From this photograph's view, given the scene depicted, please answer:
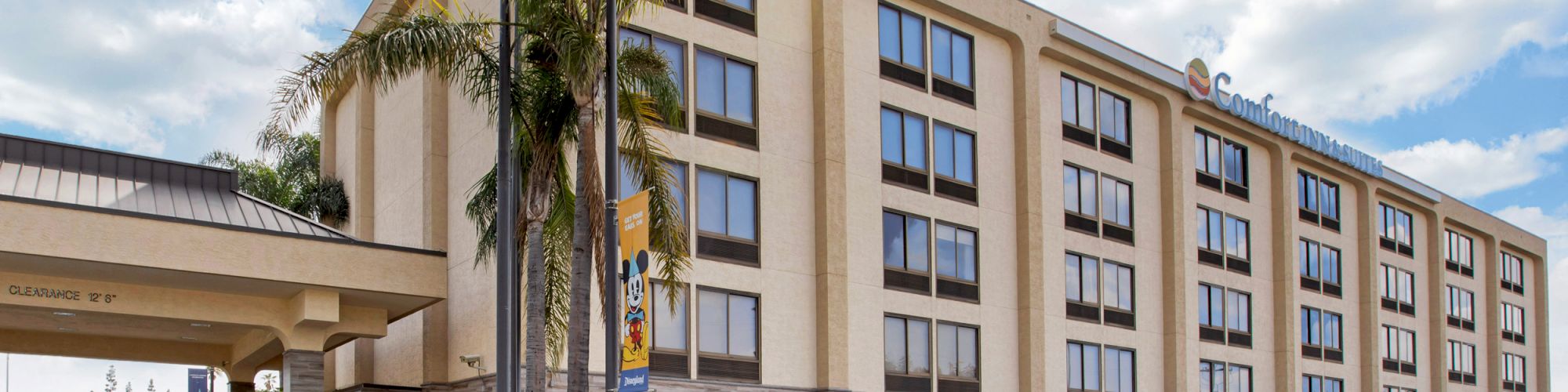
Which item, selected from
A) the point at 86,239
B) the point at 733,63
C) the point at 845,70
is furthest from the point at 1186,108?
the point at 86,239

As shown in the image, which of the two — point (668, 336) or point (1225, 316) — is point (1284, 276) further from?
point (668, 336)

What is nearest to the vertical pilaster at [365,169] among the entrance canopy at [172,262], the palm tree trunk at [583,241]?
the entrance canopy at [172,262]

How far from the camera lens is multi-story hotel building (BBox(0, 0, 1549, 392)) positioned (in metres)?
28.1

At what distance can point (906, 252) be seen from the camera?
104 ft

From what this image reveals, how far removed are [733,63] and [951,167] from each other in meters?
7.04

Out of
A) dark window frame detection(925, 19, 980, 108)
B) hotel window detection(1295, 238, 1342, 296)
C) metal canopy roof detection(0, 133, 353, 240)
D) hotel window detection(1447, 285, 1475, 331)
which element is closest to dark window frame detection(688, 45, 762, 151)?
dark window frame detection(925, 19, 980, 108)

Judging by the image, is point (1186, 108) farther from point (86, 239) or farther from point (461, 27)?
point (86, 239)

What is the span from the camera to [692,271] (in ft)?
88.8

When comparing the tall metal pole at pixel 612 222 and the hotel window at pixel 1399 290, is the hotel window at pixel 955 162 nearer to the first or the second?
the tall metal pole at pixel 612 222

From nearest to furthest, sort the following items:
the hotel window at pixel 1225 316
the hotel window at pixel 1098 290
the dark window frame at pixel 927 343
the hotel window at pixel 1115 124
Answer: the dark window frame at pixel 927 343 < the hotel window at pixel 1098 290 < the hotel window at pixel 1115 124 < the hotel window at pixel 1225 316

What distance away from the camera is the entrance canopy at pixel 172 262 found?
21875 millimetres

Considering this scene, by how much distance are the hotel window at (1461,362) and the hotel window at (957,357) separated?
3048cm

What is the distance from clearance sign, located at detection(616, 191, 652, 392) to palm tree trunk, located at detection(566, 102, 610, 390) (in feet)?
5.19

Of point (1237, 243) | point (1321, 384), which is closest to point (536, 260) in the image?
point (1237, 243)
